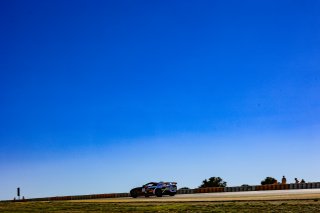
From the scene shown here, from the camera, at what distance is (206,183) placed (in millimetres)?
96875

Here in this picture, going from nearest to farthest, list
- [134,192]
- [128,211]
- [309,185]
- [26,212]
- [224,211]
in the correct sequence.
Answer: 1. [224,211]
2. [128,211]
3. [26,212]
4. [134,192]
5. [309,185]

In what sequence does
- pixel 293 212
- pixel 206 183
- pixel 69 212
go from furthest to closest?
pixel 206 183 → pixel 69 212 → pixel 293 212

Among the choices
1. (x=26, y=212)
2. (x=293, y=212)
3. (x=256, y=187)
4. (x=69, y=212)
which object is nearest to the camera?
(x=293, y=212)

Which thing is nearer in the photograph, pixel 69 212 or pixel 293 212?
pixel 293 212

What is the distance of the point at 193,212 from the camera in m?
13.6

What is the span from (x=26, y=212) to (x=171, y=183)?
45.2ft

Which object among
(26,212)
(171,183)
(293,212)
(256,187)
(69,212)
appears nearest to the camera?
(293,212)

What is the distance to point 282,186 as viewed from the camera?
3462cm

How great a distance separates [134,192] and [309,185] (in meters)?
A: 14.7

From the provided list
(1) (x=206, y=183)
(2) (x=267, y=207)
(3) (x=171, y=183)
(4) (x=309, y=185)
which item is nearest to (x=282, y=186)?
(4) (x=309, y=185)

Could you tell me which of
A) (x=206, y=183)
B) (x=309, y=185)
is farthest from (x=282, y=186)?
(x=206, y=183)

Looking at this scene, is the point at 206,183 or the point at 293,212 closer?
the point at 293,212

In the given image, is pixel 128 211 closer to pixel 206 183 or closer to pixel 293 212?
pixel 293 212

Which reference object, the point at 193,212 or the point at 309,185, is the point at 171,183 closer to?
the point at 309,185
